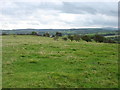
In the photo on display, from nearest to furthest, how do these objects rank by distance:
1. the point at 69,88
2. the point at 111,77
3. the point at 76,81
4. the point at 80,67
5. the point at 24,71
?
1. the point at 69,88
2. the point at 76,81
3. the point at 111,77
4. the point at 24,71
5. the point at 80,67

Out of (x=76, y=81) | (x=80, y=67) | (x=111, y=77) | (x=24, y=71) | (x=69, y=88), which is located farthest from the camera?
(x=80, y=67)

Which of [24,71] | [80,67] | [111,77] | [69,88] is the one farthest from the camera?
[80,67]

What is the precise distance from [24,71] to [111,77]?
4.66 metres

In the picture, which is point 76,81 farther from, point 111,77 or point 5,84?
point 5,84

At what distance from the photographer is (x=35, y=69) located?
10891mm

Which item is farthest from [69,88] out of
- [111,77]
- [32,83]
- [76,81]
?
[111,77]

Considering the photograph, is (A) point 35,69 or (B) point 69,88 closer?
(B) point 69,88

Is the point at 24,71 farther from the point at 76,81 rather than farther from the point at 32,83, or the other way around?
the point at 76,81

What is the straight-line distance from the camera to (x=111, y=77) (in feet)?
31.9

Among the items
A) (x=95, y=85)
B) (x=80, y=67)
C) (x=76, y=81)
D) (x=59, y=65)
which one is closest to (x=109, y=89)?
(x=95, y=85)

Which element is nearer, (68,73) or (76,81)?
(76,81)

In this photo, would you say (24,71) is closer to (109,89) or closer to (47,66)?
(47,66)

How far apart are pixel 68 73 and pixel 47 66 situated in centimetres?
196

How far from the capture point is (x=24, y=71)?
10.4 metres
